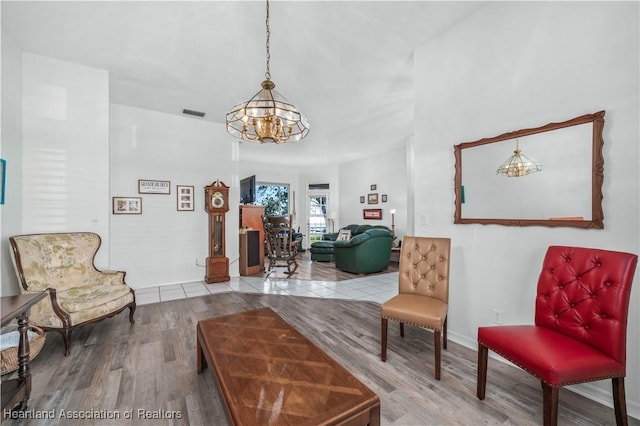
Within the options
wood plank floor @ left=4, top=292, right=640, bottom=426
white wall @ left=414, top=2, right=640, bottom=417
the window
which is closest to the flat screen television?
the window

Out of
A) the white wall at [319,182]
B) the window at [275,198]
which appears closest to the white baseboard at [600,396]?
the white wall at [319,182]

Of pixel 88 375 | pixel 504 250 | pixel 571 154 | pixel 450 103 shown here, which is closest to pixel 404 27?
pixel 450 103

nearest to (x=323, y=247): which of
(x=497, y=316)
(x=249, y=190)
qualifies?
(x=249, y=190)

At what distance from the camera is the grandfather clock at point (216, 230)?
480 centimetres

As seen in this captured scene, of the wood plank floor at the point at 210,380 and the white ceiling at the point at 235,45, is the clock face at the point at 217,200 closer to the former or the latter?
the white ceiling at the point at 235,45

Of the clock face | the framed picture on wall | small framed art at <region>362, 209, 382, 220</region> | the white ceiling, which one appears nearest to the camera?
the white ceiling

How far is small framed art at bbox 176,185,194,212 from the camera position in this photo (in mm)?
4720

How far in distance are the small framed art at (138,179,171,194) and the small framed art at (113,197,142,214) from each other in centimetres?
17

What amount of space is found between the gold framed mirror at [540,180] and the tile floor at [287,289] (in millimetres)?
2090

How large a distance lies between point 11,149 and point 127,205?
1.69 m

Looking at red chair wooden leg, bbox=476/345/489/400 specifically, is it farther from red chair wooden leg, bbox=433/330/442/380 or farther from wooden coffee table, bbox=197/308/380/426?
wooden coffee table, bbox=197/308/380/426

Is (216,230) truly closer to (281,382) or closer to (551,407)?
(281,382)

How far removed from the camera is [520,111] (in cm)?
Result: 210

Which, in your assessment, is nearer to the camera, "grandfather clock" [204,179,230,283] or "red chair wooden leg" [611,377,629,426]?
"red chair wooden leg" [611,377,629,426]
